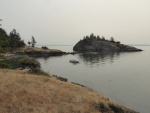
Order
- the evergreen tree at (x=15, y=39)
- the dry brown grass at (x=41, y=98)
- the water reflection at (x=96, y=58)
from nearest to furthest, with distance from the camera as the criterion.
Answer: the dry brown grass at (x=41, y=98), the water reflection at (x=96, y=58), the evergreen tree at (x=15, y=39)

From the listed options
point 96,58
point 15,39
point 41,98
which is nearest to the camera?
point 41,98

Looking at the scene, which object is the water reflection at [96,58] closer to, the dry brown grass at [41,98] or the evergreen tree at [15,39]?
the evergreen tree at [15,39]

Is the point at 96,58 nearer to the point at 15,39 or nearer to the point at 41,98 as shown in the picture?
the point at 15,39

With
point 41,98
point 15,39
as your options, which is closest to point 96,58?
point 15,39

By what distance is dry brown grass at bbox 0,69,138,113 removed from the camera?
22.3 metres

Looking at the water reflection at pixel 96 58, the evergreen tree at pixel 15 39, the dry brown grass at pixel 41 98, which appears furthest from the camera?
the evergreen tree at pixel 15 39

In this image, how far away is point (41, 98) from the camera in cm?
2425

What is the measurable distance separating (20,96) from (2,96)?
6.34 ft

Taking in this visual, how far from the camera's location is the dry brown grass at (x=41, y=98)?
2227 centimetres

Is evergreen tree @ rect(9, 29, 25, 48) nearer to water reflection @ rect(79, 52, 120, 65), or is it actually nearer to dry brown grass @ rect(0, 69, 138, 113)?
water reflection @ rect(79, 52, 120, 65)

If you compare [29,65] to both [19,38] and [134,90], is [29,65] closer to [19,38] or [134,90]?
[134,90]

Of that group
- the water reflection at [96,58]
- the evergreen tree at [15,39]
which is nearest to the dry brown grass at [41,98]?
the water reflection at [96,58]

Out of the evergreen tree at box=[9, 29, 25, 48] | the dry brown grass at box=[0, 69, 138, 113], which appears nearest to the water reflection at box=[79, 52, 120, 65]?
the evergreen tree at box=[9, 29, 25, 48]

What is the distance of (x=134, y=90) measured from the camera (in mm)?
47875
